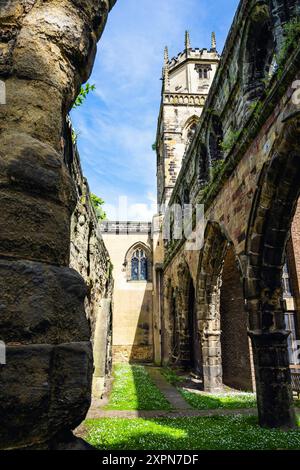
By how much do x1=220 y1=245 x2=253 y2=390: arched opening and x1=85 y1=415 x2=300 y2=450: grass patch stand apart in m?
3.83

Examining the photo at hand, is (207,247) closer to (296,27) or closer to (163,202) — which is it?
(296,27)

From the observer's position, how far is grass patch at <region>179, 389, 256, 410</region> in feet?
24.9

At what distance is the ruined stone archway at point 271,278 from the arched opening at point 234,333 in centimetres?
415

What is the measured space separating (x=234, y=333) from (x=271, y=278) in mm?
5420

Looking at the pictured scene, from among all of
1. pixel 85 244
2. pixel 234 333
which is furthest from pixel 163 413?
pixel 234 333

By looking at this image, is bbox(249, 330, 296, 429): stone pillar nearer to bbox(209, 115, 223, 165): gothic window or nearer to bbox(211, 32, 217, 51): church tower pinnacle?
bbox(209, 115, 223, 165): gothic window

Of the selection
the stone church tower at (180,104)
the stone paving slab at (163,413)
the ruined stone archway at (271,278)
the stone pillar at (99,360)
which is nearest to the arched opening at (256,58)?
the ruined stone archway at (271,278)

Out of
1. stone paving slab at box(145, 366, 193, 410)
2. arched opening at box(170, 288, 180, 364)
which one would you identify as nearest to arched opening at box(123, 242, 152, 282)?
arched opening at box(170, 288, 180, 364)

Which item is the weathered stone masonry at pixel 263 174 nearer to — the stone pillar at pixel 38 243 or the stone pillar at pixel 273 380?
the stone pillar at pixel 273 380

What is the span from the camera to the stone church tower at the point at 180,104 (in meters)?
22.7

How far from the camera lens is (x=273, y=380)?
5.64 metres

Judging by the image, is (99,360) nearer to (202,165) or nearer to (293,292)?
(202,165)

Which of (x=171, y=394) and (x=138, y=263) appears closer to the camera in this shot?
(x=171, y=394)

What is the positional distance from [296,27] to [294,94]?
3.28ft
